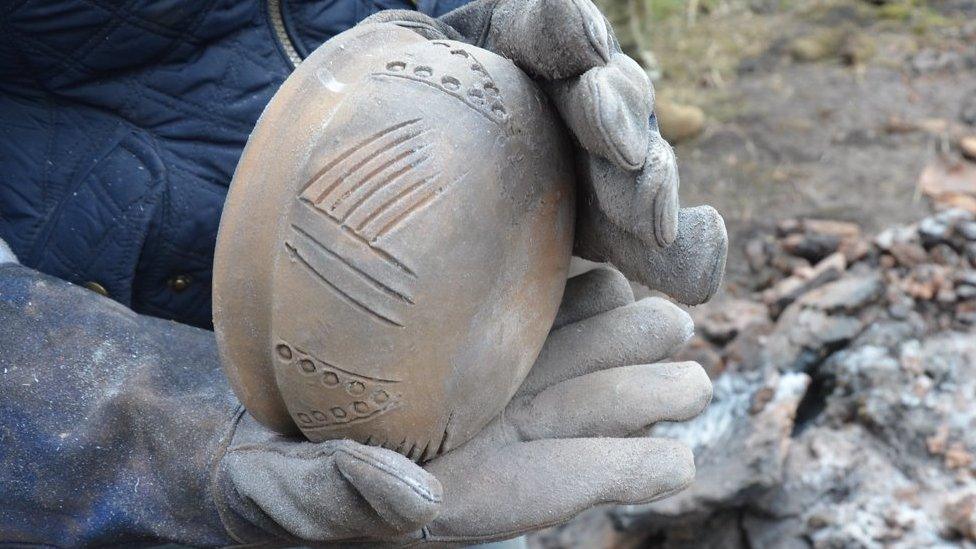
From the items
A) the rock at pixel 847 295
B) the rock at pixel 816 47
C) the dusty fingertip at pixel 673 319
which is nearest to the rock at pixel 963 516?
the rock at pixel 847 295

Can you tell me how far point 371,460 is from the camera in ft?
3.60

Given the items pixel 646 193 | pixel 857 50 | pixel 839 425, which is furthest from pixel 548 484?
pixel 857 50

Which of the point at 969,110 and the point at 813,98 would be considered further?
the point at 813,98

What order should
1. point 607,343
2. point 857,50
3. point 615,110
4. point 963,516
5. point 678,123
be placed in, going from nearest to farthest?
1. point 615,110
2. point 607,343
3. point 963,516
4. point 678,123
5. point 857,50

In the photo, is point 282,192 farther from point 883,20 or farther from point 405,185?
point 883,20

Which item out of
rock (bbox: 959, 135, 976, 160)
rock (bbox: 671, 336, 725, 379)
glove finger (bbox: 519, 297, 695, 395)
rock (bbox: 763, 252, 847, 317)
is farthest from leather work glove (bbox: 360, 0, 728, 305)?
rock (bbox: 959, 135, 976, 160)

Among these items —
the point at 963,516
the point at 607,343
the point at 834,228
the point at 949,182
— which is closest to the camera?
the point at 607,343

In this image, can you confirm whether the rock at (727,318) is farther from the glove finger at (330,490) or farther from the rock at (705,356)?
the glove finger at (330,490)

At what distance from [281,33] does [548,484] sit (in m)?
0.79

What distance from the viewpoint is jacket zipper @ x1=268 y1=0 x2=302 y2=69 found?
152 centimetres

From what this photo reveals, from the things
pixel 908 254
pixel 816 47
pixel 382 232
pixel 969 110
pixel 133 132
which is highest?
pixel 382 232

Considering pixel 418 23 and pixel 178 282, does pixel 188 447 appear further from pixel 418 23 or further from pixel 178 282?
pixel 418 23

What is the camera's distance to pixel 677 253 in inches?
48.4

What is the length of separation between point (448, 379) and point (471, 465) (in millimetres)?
191
